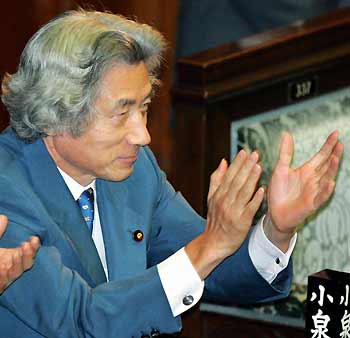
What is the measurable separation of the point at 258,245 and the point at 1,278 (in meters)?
0.65

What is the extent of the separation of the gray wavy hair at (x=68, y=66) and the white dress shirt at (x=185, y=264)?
154 mm

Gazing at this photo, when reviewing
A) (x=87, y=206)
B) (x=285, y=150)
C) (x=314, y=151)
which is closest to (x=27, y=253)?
(x=87, y=206)

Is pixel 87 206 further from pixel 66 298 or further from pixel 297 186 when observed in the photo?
pixel 297 186

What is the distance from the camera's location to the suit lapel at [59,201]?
9.65 feet

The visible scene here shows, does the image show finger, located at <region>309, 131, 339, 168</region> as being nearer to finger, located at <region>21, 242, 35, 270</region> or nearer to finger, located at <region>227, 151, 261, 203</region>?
finger, located at <region>227, 151, 261, 203</region>

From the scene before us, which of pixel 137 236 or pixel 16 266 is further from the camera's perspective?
pixel 137 236

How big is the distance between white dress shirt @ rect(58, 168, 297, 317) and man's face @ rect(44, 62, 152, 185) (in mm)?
90

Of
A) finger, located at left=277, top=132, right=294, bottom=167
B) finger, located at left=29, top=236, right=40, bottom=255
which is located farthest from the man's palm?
finger, located at left=29, top=236, right=40, bottom=255

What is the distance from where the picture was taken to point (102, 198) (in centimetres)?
308

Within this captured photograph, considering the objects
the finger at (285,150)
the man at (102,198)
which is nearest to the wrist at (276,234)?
the man at (102,198)

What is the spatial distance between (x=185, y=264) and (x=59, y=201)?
→ 332 millimetres

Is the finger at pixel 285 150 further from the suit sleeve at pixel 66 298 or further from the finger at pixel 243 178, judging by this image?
the suit sleeve at pixel 66 298

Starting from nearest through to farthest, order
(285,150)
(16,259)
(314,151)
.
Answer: (16,259), (285,150), (314,151)

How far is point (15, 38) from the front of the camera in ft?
16.6
